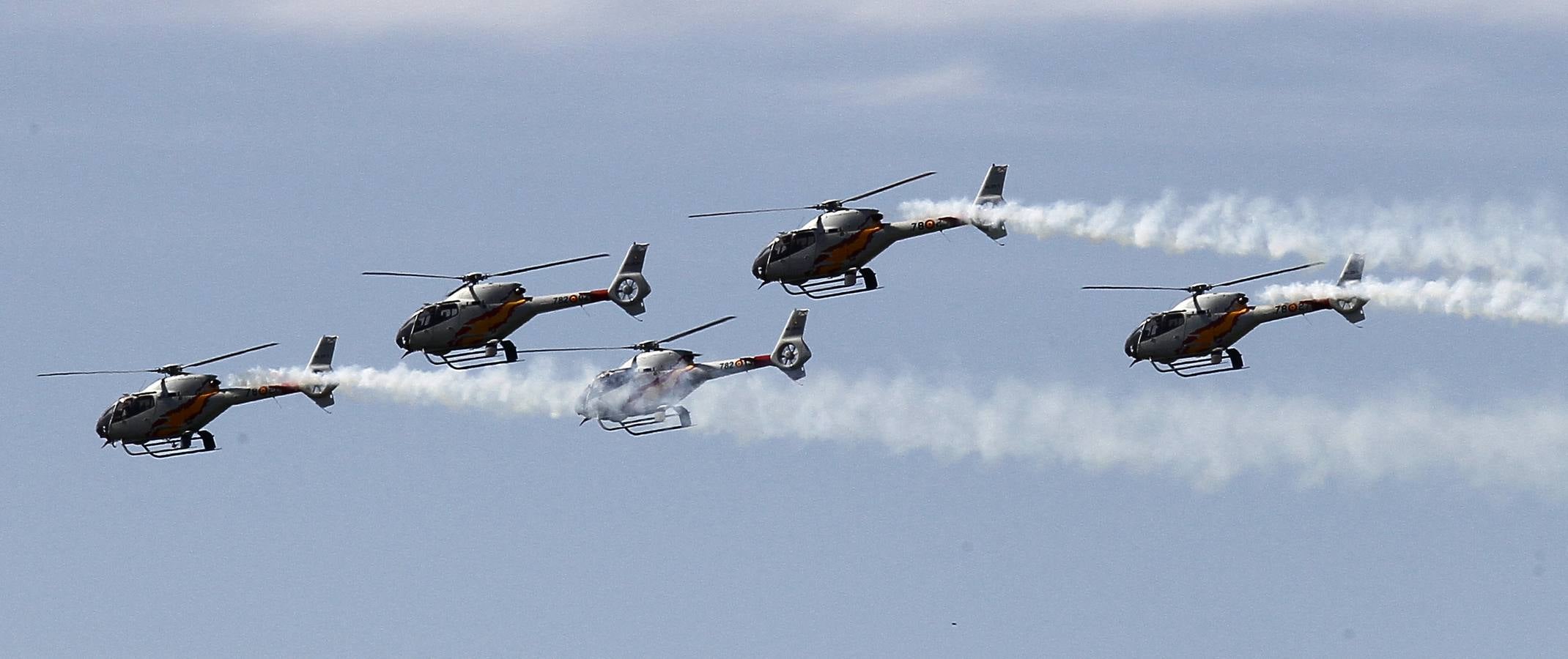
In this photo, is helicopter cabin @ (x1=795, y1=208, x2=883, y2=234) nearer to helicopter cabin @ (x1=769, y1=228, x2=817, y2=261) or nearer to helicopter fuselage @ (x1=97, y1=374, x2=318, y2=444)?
helicopter cabin @ (x1=769, y1=228, x2=817, y2=261)

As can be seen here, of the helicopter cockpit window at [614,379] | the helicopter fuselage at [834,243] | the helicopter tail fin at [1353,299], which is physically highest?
the helicopter fuselage at [834,243]

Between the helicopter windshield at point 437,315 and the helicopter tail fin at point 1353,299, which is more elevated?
the helicopter windshield at point 437,315

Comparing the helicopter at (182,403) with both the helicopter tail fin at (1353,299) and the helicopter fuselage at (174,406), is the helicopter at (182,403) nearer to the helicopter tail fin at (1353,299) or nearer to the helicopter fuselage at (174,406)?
the helicopter fuselage at (174,406)

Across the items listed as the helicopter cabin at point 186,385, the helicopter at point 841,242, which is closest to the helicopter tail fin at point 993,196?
the helicopter at point 841,242

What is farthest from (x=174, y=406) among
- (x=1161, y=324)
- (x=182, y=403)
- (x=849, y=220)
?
(x=1161, y=324)

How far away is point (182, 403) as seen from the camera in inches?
3954

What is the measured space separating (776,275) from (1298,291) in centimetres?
1744

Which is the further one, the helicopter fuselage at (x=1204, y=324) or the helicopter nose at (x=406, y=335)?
the helicopter nose at (x=406, y=335)

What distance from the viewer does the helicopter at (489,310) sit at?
96.8 metres

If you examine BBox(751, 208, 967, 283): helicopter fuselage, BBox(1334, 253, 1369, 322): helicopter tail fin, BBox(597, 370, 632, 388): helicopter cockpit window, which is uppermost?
BBox(751, 208, 967, 283): helicopter fuselage

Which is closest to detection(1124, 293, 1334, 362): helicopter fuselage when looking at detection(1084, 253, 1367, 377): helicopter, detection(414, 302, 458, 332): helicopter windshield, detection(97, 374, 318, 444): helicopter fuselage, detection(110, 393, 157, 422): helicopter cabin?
detection(1084, 253, 1367, 377): helicopter

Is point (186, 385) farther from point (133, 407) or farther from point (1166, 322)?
point (1166, 322)

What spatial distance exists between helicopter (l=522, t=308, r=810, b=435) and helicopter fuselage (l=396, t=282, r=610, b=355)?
5.16 feet

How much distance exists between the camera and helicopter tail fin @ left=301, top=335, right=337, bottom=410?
328 ft
